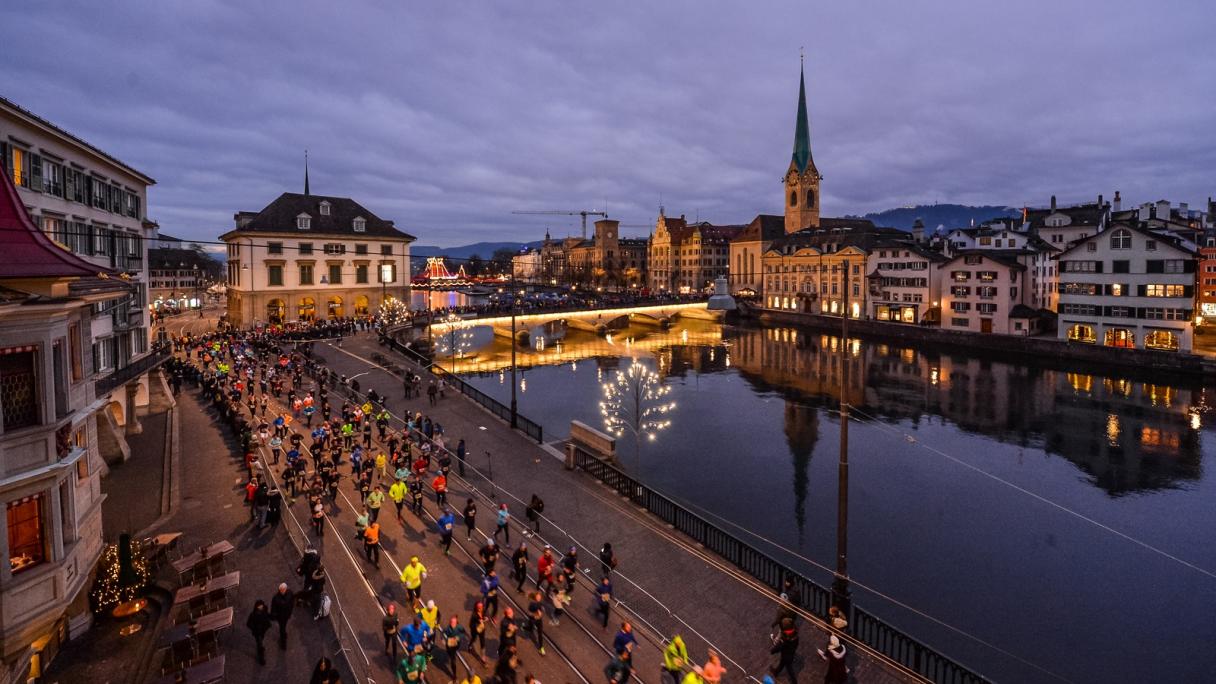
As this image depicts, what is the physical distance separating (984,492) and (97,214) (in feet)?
149

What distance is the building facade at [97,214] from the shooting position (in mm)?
21125

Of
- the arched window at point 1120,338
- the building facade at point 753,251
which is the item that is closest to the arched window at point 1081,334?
the arched window at point 1120,338

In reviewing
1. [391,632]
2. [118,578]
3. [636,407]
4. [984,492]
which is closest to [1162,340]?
[984,492]

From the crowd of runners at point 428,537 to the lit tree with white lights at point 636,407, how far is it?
13454mm

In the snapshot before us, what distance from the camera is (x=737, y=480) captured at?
109 feet

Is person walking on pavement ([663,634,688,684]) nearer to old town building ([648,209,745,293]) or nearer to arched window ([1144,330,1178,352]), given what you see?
arched window ([1144,330,1178,352])

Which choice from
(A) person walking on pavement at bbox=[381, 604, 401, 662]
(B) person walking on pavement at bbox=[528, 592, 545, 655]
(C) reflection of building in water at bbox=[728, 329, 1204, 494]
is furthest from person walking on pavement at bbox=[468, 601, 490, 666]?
(C) reflection of building in water at bbox=[728, 329, 1204, 494]

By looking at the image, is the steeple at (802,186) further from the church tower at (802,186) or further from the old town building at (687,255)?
the old town building at (687,255)

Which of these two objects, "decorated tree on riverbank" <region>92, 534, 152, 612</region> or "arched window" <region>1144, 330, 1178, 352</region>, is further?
"arched window" <region>1144, 330, 1178, 352</region>

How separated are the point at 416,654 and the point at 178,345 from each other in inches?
2199

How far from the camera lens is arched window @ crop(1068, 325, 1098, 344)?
65.1 m

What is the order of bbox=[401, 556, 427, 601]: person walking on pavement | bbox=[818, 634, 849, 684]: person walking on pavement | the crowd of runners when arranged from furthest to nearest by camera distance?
1. bbox=[401, 556, 427, 601]: person walking on pavement
2. the crowd of runners
3. bbox=[818, 634, 849, 684]: person walking on pavement

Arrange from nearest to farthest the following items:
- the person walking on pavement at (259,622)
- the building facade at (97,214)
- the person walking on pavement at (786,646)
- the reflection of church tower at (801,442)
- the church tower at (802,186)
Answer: the person walking on pavement at (259,622) < the person walking on pavement at (786,646) < the building facade at (97,214) < the reflection of church tower at (801,442) < the church tower at (802,186)

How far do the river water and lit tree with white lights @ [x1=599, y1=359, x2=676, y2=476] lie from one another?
4.12 feet
